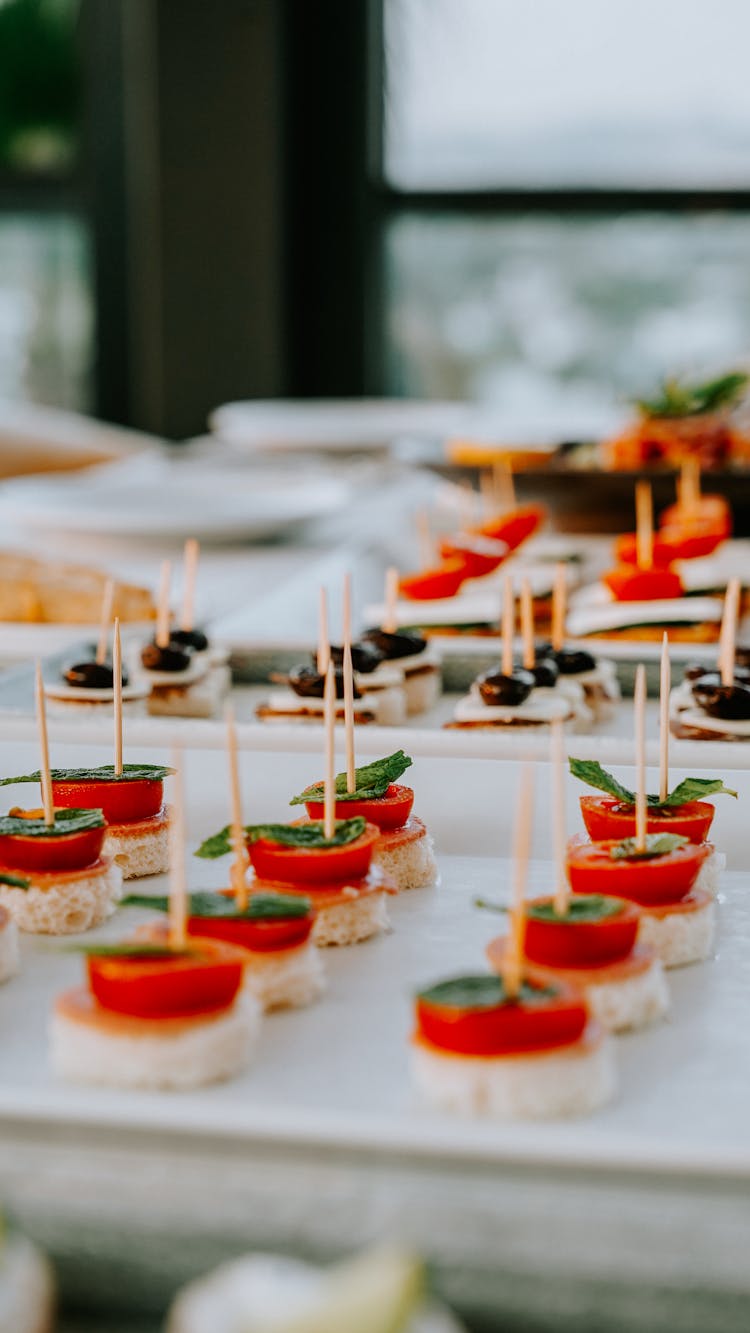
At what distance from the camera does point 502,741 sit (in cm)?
175

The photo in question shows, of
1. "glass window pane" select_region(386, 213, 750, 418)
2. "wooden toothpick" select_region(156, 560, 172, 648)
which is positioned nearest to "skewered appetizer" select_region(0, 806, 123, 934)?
"wooden toothpick" select_region(156, 560, 172, 648)

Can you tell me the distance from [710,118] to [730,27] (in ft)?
1.07

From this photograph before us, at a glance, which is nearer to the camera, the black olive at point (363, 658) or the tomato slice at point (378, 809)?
the tomato slice at point (378, 809)

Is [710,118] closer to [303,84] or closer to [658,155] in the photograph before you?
[658,155]

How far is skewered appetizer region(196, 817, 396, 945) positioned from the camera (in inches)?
54.6

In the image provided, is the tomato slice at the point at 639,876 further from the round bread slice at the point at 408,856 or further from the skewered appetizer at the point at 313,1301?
the skewered appetizer at the point at 313,1301

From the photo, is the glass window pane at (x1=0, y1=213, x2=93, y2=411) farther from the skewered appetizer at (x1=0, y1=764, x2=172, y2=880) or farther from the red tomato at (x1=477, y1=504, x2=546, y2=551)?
the skewered appetizer at (x1=0, y1=764, x2=172, y2=880)

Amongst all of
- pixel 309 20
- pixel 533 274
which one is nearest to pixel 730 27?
pixel 533 274

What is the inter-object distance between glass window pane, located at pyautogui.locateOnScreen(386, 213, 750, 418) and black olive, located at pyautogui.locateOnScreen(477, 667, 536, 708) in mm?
4270

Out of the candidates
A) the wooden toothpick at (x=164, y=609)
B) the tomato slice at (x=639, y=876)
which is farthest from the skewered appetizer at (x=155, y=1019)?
the wooden toothpick at (x=164, y=609)

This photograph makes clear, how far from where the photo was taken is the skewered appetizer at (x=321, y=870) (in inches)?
54.6

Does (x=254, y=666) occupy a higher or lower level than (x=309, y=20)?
lower

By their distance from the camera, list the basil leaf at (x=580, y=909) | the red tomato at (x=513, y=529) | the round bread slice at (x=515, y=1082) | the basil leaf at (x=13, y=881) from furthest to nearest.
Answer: the red tomato at (x=513, y=529)
the basil leaf at (x=13, y=881)
the basil leaf at (x=580, y=909)
the round bread slice at (x=515, y=1082)

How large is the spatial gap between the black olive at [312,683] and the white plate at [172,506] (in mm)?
1035
